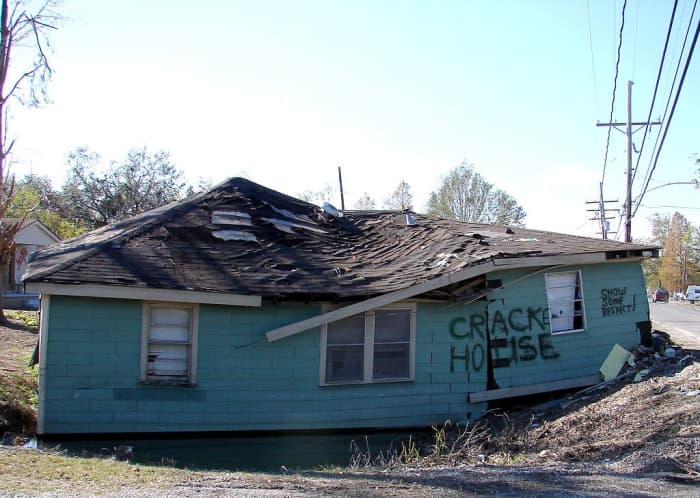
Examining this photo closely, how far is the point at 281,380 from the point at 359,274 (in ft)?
6.70

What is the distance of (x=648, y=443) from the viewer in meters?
6.91

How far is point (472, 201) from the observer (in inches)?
2124

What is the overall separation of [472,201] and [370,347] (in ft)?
149

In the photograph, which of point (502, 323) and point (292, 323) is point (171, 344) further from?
point (502, 323)

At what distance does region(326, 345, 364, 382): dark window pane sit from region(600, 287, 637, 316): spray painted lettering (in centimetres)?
523

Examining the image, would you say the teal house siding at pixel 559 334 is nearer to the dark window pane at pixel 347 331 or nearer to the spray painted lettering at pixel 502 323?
the spray painted lettering at pixel 502 323

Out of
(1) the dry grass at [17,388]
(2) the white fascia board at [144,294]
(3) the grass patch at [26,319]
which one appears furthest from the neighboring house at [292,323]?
(3) the grass patch at [26,319]

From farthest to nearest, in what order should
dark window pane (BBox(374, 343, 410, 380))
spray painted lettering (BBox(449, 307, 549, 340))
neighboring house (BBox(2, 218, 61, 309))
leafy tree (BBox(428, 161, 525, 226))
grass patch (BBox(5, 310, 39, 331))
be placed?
leafy tree (BBox(428, 161, 525, 226))
neighboring house (BBox(2, 218, 61, 309))
grass patch (BBox(5, 310, 39, 331))
spray painted lettering (BBox(449, 307, 549, 340))
dark window pane (BBox(374, 343, 410, 380))

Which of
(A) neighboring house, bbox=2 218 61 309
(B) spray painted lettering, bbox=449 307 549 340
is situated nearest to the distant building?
(A) neighboring house, bbox=2 218 61 309

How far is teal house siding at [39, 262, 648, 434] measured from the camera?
884 cm

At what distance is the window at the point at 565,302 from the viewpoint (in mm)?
11797

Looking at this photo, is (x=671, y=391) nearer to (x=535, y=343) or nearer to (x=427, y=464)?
(x=535, y=343)

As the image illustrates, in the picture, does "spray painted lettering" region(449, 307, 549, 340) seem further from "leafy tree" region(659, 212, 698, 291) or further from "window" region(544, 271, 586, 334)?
"leafy tree" region(659, 212, 698, 291)

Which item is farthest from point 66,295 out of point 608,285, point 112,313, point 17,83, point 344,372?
point 17,83
